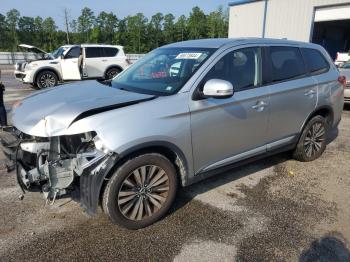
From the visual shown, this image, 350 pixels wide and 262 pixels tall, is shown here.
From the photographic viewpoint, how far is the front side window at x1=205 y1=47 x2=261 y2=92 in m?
3.63

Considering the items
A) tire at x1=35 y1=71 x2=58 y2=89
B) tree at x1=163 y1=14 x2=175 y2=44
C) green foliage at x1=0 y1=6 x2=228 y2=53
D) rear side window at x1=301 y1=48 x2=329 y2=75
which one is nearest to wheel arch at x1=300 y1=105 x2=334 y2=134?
rear side window at x1=301 y1=48 x2=329 y2=75

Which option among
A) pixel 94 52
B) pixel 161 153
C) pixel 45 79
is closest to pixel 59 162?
pixel 161 153

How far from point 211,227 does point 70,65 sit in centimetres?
1217

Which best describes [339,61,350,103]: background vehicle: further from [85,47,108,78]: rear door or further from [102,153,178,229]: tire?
[85,47,108,78]: rear door

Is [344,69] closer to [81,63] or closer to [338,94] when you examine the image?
[338,94]

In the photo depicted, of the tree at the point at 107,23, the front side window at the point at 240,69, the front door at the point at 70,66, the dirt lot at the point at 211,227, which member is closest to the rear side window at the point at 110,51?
the front door at the point at 70,66

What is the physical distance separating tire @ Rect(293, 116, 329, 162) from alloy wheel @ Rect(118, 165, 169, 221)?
252 centimetres

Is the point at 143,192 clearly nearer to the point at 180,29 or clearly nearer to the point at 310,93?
the point at 310,93

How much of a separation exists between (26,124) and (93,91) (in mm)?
819

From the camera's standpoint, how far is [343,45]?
112 feet

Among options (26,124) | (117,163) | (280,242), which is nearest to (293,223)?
(280,242)

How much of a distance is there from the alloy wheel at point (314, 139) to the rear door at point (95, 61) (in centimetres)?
1144

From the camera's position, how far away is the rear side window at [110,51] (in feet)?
49.0

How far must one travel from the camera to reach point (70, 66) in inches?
545
